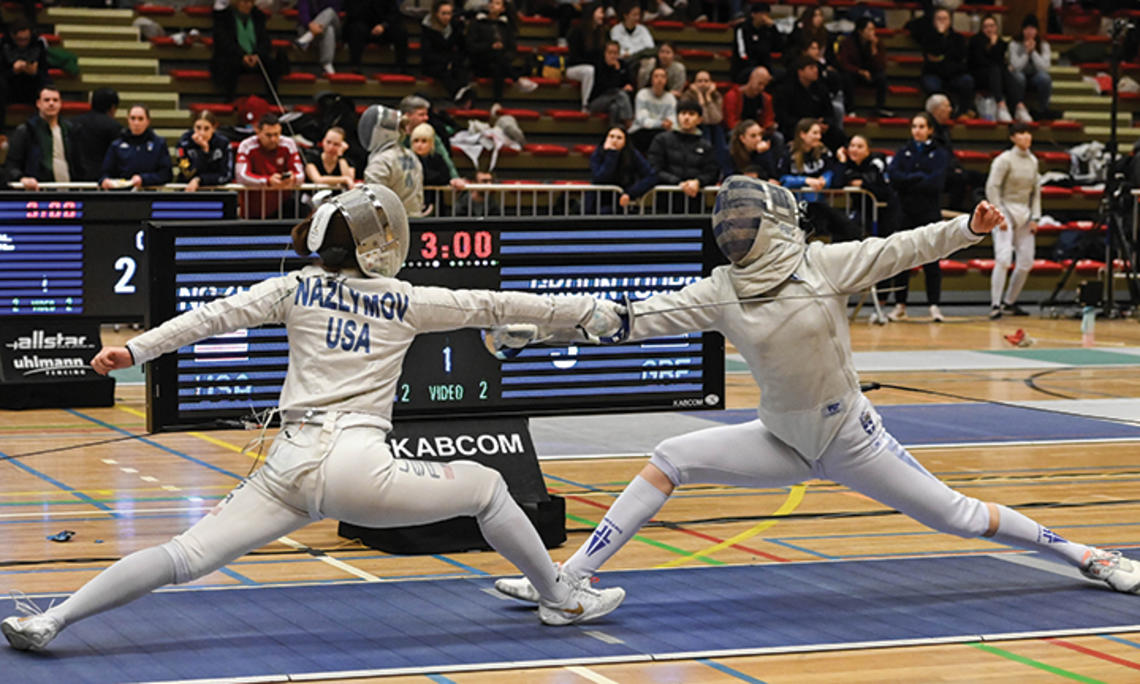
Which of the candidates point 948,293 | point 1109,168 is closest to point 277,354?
point 1109,168

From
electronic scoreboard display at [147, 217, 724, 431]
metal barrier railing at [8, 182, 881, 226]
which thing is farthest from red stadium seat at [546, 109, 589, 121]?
electronic scoreboard display at [147, 217, 724, 431]

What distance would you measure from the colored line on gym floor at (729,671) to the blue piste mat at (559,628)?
7 cm

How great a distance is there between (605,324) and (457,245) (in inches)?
60.9

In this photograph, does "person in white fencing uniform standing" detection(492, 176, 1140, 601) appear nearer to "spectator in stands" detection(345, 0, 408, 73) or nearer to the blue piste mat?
the blue piste mat

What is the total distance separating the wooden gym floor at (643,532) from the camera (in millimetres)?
4275

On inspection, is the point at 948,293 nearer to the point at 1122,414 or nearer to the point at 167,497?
the point at 1122,414

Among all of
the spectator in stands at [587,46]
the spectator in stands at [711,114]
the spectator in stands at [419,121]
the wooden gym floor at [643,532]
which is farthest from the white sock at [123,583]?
the spectator in stands at [587,46]

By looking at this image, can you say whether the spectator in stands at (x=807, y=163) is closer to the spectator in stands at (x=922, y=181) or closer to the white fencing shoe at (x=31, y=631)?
the spectator in stands at (x=922, y=181)

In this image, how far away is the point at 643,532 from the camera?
620cm

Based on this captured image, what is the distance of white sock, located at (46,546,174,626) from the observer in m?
4.20

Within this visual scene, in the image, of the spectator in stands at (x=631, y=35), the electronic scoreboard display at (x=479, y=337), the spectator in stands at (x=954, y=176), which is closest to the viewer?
the electronic scoreboard display at (x=479, y=337)

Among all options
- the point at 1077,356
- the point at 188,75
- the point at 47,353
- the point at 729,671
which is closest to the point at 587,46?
the point at 188,75

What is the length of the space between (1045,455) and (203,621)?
466 centimetres

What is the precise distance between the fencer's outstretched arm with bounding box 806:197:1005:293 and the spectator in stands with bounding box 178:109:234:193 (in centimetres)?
920
